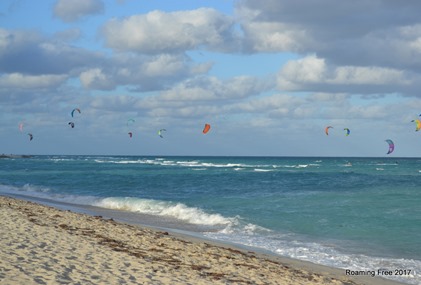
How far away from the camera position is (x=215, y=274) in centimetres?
905

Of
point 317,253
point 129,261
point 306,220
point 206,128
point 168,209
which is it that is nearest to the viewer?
point 129,261

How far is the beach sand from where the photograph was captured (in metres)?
7.86

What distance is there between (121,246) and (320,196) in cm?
1899

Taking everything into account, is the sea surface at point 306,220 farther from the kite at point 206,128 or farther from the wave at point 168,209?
the kite at point 206,128

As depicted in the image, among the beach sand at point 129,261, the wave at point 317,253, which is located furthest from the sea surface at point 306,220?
the beach sand at point 129,261

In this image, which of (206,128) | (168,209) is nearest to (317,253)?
(168,209)

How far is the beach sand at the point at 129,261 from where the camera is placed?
7.86m

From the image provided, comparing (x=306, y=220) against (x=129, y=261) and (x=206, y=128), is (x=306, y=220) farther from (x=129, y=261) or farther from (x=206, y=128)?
(x=206, y=128)

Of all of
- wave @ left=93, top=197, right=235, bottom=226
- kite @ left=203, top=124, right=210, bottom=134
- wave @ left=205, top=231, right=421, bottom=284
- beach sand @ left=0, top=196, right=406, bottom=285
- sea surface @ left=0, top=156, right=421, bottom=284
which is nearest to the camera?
beach sand @ left=0, top=196, right=406, bottom=285

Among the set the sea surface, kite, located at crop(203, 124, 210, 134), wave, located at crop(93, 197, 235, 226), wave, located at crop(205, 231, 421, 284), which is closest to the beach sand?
wave, located at crop(205, 231, 421, 284)

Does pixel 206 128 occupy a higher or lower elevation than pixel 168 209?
higher

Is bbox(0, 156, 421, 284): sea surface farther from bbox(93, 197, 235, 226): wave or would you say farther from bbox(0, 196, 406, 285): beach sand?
bbox(0, 196, 406, 285): beach sand

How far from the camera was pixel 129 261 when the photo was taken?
366 inches

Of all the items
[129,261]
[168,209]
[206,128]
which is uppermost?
[206,128]
